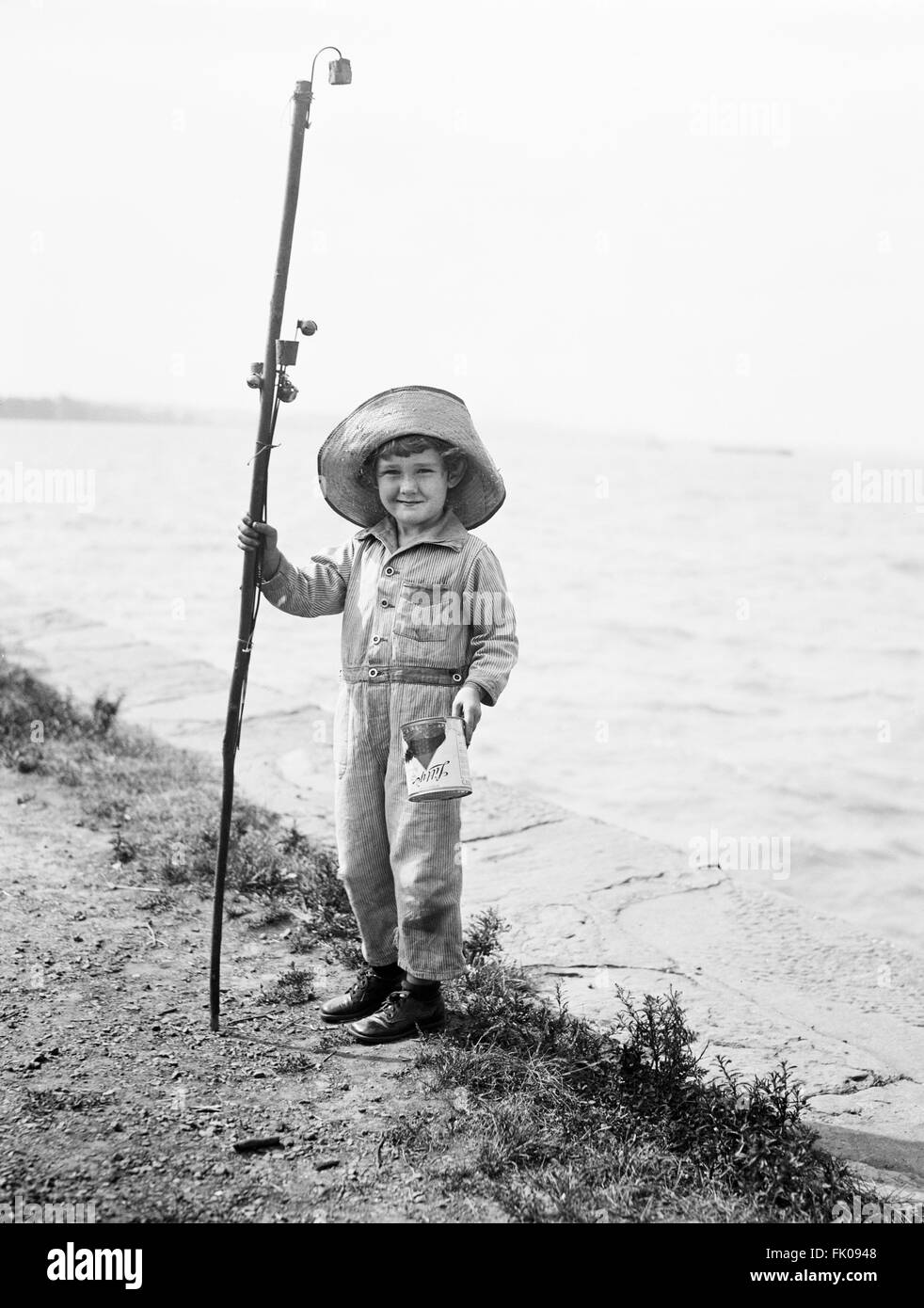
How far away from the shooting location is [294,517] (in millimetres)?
23203

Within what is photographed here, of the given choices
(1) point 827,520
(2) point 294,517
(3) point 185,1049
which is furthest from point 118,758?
(1) point 827,520

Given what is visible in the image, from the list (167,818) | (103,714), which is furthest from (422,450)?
(103,714)

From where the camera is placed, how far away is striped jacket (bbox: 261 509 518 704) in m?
2.98

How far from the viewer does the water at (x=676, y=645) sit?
6.74m

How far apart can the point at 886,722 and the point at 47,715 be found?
638cm

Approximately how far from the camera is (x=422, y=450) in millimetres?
3012

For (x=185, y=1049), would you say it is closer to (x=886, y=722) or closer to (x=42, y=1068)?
(x=42, y=1068)

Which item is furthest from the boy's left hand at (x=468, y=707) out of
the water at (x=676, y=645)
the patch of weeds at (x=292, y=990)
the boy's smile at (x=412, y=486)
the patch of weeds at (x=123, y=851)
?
the water at (x=676, y=645)

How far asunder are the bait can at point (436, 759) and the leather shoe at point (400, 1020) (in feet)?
2.06

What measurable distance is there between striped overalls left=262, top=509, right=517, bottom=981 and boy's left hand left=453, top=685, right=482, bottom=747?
0.03m

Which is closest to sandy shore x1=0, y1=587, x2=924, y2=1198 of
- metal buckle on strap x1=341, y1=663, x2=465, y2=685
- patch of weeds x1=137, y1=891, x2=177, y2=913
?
patch of weeds x1=137, y1=891, x2=177, y2=913

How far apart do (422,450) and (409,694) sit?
25.2 inches

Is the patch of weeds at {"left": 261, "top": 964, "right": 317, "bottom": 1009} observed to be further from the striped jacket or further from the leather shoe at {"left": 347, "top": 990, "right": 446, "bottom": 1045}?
the striped jacket

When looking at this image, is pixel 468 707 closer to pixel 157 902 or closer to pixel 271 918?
pixel 271 918
